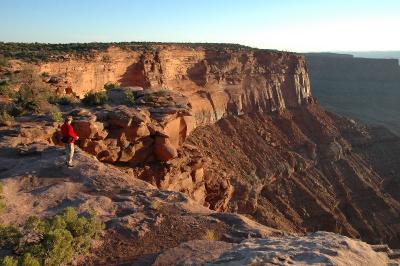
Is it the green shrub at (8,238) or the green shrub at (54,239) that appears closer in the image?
the green shrub at (54,239)

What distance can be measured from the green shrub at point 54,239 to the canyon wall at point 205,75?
15.2m

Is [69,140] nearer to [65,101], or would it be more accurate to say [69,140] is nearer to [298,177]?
[65,101]

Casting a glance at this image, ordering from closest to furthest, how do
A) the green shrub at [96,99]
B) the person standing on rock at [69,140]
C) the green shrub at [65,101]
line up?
the person standing on rock at [69,140]
the green shrub at [96,99]
the green shrub at [65,101]

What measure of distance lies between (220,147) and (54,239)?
1018 inches

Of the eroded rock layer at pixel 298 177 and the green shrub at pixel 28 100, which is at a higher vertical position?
the green shrub at pixel 28 100

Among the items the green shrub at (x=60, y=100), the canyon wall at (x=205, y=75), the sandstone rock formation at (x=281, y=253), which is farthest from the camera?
the canyon wall at (x=205, y=75)

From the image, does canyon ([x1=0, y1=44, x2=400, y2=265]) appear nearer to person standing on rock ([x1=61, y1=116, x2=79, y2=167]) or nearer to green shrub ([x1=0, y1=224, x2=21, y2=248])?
person standing on rock ([x1=61, y1=116, x2=79, y2=167])

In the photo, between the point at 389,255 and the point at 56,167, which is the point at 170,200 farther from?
the point at 389,255

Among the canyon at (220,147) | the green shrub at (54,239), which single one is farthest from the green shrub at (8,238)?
the canyon at (220,147)

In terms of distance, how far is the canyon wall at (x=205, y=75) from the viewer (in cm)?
2673

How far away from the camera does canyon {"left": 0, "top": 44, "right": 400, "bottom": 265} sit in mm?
11031

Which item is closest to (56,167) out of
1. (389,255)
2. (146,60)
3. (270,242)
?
(270,242)

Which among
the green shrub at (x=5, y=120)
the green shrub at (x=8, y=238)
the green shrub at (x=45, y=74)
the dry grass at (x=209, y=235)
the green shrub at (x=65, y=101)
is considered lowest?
the dry grass at (x=209, y=235)

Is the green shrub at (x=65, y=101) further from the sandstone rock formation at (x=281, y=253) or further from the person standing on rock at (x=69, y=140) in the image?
the sandstone rock formation at (x=281, y=253)
